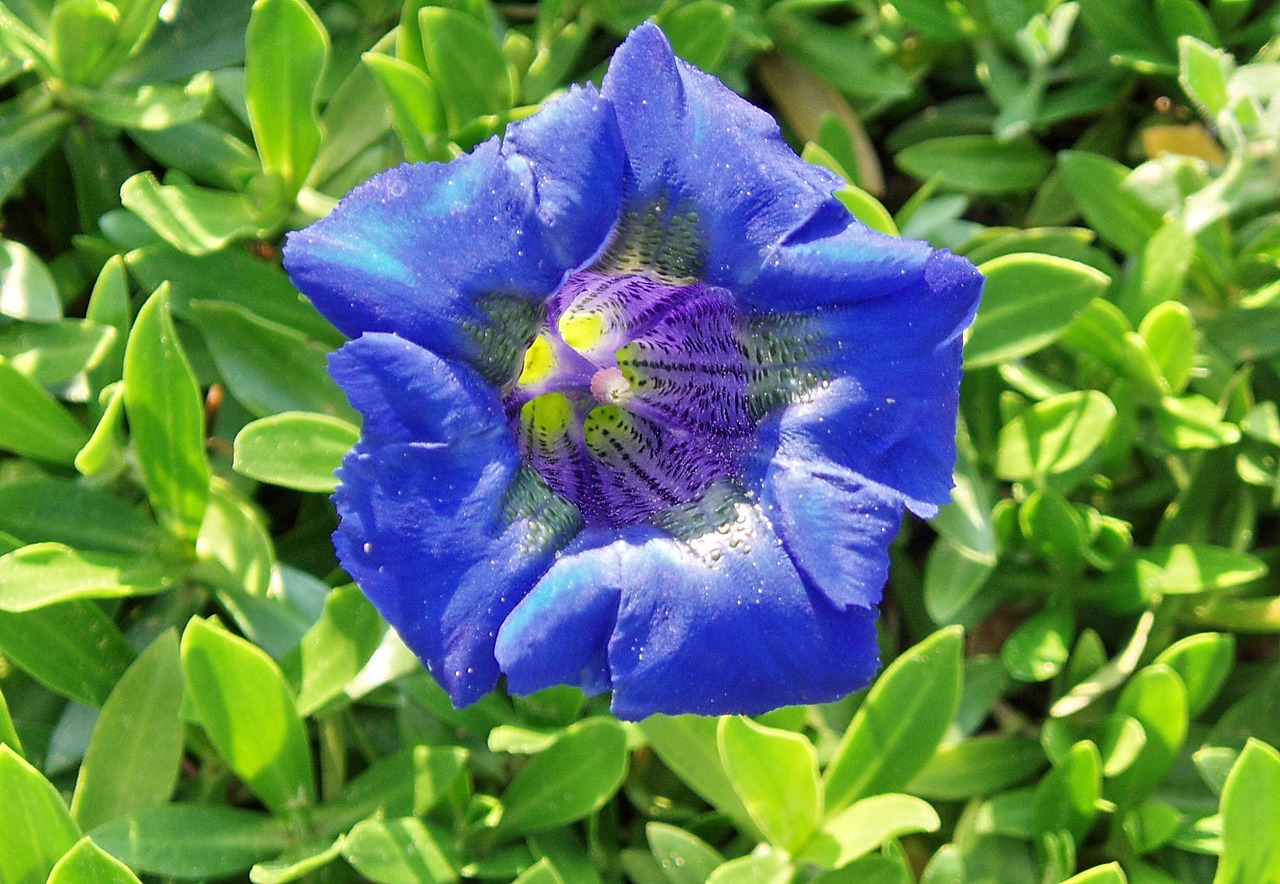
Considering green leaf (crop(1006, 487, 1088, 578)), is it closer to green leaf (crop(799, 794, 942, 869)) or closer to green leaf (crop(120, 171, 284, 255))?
green leaf (crop(799, 794, 942, 869))

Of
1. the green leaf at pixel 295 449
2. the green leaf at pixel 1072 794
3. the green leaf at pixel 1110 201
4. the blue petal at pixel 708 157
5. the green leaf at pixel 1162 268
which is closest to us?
the blue petal at pixel 708 157

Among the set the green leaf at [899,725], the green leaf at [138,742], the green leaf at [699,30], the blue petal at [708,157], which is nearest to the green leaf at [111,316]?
the green leaf at [138,742]

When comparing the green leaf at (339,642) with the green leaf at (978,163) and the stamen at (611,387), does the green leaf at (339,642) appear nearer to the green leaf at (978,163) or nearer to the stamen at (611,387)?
the stamen at (611,387)

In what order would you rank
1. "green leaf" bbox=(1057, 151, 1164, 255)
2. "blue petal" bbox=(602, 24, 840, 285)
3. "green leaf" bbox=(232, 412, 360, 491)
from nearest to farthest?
1. "blue petal" bbox=(602, 24, 840, 285)
2. "green leaf" bbox=(232, 412, 360, 491)
3. "green leaf" bbox=(1057, 151, 1164, 255)

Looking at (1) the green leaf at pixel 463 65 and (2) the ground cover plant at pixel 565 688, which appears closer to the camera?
(2) the ground cover plant at pixel 565 688

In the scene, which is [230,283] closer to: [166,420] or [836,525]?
[166,420]

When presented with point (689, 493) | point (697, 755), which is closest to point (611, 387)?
point (689, 493)

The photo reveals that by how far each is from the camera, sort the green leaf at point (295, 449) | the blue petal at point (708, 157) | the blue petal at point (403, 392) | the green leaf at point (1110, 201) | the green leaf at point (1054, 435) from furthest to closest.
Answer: the green leaf at point (1110, 201) → the green leaf at point (1054, 435) → the green leaf at point (295, 449) → the blue petal at point (708, 157) → the blue petal at point (403, 392)

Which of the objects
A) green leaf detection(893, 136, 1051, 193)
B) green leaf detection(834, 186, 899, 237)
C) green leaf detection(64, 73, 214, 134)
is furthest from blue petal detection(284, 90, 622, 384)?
green leaf detection(893, 136, 1051, 193)
